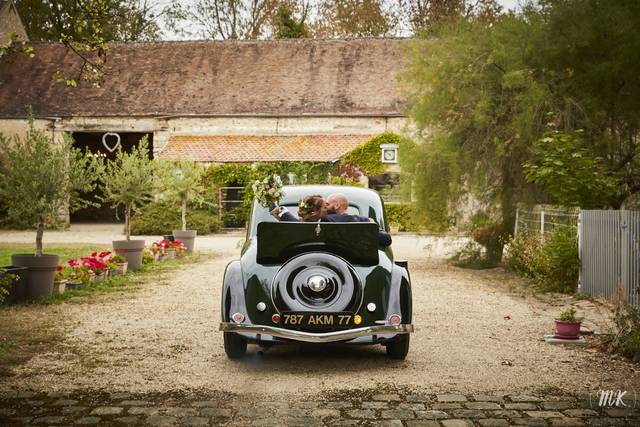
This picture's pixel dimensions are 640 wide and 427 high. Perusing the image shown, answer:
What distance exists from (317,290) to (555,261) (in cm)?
674

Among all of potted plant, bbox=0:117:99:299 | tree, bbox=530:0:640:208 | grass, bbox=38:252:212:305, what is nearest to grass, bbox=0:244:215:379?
grass, bbox=38:252:212:305

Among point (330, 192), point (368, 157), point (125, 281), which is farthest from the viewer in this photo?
point (368, 157)

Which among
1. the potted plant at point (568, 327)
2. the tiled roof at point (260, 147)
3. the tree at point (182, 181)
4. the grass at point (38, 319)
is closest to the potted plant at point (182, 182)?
the tree at point (182, 181)

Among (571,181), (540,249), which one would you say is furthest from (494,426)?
(540,249)

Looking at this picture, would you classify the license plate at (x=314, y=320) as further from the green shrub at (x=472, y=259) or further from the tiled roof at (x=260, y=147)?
the tiled roof at (x=260, y=147)

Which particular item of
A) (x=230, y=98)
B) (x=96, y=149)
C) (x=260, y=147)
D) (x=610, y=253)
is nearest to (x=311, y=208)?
(x=610, y=253)

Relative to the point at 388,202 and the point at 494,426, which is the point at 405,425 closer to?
the point at 494,426

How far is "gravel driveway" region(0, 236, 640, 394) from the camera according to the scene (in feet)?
21.2

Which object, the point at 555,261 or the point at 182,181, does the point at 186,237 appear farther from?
the point at 555,261

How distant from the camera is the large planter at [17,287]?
35.1 feet

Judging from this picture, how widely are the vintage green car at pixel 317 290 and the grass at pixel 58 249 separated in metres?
11.8

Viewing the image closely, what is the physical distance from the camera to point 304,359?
7586 millimetres

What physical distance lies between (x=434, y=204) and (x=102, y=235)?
15755 millimetres

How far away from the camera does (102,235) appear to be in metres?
28.7
